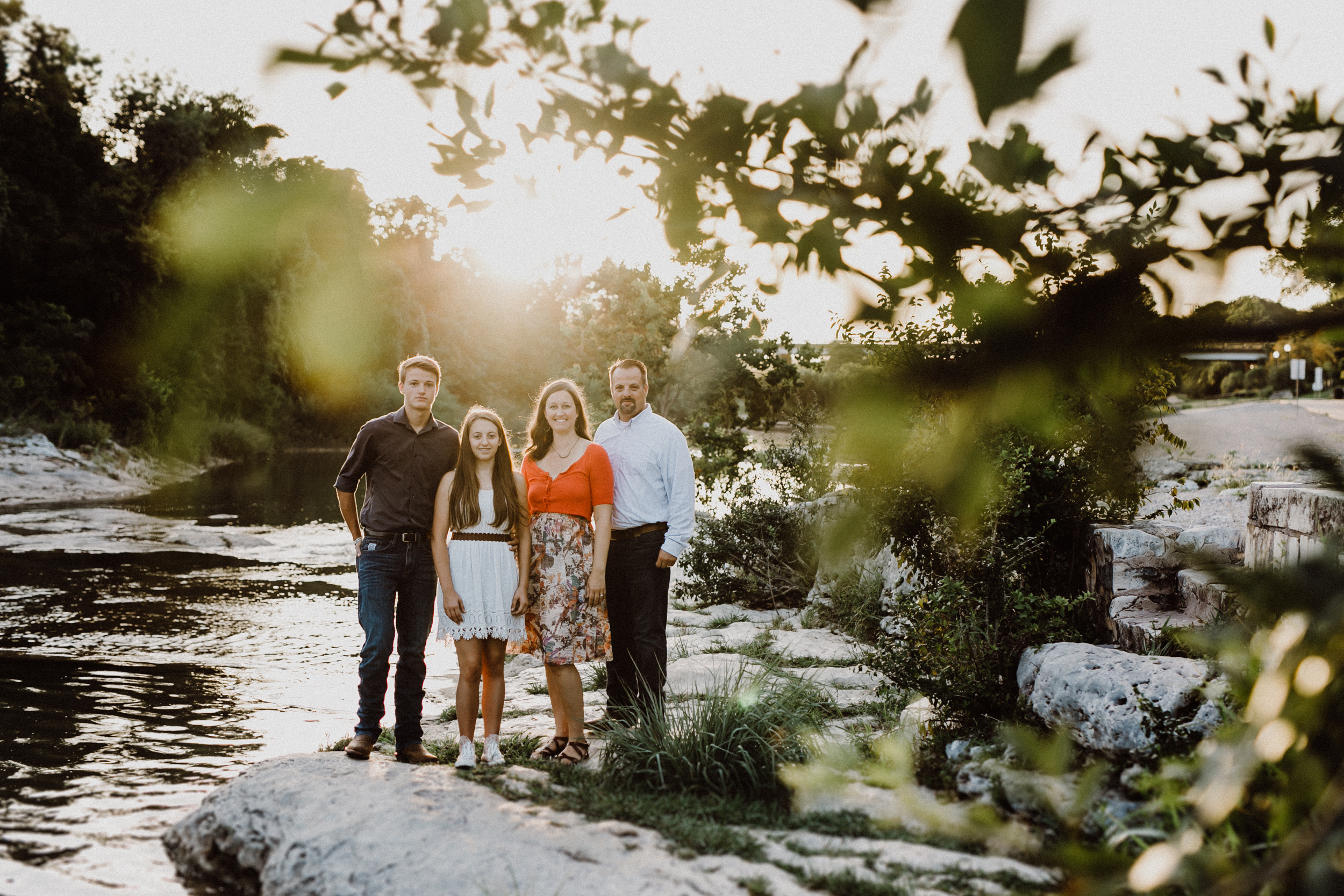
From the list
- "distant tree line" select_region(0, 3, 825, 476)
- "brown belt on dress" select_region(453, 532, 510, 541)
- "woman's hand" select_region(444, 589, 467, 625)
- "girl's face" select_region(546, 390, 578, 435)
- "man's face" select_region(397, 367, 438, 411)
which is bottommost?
"woman's hand" select_region(444, 589, 467, 625)

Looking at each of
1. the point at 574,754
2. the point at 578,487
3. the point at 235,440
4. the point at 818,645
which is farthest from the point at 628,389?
the point at 235,440

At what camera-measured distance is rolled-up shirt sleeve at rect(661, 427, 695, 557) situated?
17.6ft

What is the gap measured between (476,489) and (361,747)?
1.51 meters

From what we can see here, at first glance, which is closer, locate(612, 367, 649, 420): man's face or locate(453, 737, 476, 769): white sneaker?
locate(453, 737, 476, 769): white sneaker

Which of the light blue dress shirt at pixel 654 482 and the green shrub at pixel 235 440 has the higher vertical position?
the green shrub at pixel 235 440

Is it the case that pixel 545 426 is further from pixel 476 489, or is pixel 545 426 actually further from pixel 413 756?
pixel 413 756

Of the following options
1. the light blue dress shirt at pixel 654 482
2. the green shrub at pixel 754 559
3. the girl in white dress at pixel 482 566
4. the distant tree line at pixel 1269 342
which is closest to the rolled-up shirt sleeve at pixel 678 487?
the light blue dress shirt at pixel 654 482

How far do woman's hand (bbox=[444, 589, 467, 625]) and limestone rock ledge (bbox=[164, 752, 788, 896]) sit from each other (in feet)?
2.56

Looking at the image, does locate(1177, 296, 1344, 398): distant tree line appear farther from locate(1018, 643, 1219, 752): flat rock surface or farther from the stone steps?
the stone steps

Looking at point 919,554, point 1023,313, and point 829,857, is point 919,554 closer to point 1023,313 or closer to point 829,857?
point 829,857

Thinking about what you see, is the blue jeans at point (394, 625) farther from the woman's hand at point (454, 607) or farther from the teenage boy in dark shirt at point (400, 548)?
the woman's hand at point (454, 607)

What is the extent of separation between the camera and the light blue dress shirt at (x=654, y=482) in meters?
5.41

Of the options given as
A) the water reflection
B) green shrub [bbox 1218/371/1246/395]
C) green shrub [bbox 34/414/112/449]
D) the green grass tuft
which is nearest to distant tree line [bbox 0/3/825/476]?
green shrub [bbox 34/414/112/449]

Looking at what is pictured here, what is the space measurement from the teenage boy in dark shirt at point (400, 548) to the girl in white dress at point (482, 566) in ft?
0.49
